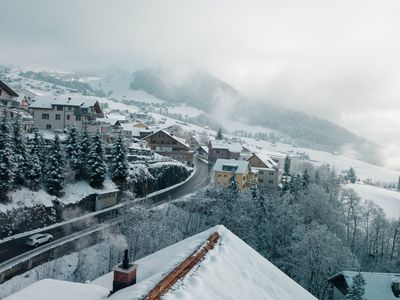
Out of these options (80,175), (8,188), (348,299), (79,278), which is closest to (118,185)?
(80,175)

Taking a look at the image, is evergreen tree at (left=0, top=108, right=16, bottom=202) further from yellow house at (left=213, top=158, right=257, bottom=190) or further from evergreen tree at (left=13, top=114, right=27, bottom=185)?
yellow house at (left=213, top=158, right=257, bottom=190)

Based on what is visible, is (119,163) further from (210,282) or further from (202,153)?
(202,153)

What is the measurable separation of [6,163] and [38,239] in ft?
35.5

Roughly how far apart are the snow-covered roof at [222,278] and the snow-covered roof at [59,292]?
2.65ft

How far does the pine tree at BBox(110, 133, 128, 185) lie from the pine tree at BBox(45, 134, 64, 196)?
1127 centimetres

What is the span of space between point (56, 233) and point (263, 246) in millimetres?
30842

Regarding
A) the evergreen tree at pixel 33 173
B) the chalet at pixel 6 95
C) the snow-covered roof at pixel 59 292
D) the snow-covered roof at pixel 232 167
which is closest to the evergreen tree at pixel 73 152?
the evergreen tree at pixel 33 173

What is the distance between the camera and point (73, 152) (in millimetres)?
57594

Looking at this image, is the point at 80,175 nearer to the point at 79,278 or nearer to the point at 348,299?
the point at 79,278

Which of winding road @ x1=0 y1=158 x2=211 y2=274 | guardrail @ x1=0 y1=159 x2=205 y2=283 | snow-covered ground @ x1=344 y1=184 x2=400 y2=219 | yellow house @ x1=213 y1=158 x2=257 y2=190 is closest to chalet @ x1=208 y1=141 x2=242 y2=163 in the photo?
yellow house @ x1=213 y1=158 x2=257 y2=190

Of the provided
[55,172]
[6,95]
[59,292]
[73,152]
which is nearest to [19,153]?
[55,172]

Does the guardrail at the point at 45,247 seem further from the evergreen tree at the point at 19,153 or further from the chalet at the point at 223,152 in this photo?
the chalet at the point at 223,152

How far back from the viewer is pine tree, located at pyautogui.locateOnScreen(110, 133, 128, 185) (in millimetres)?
62281

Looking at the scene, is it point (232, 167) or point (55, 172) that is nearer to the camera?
point (55, 172)
